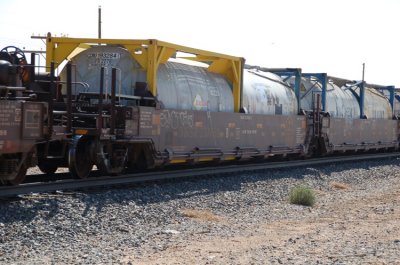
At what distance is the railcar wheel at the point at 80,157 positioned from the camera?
12.9m

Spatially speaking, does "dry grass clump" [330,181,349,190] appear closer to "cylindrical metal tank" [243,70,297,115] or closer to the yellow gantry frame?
"cylindrical metal tank" [243,70,297,115]

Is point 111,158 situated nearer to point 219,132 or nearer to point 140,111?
point 140,111

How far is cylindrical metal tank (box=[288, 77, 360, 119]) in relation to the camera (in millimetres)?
23688

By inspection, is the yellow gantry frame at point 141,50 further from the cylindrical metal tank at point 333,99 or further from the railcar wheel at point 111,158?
the cylindrical metal tank at point 333,99

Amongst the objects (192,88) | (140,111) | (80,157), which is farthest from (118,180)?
(192,88)

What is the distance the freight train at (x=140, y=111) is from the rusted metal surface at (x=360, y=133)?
8.49 ft

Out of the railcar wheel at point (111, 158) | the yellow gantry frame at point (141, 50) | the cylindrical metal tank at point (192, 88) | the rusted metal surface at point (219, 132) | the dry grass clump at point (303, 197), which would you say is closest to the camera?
the railcar wheel at point (111, 158)

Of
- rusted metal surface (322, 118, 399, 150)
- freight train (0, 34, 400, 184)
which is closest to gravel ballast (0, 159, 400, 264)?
freight train (0, 34, 400, 184)

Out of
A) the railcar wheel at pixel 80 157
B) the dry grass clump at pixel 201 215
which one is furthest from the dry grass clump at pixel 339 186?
the railcar wheel at pixel 80 157

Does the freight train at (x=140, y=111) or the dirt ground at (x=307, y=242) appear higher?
the freight train at (x=140, y=111)

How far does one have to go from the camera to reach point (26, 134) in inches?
428

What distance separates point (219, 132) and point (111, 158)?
4.32m

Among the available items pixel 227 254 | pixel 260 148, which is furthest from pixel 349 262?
pixel 260 148

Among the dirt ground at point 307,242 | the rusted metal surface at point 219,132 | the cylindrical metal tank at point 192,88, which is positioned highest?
the cylindrical metal tank at point 192,88
